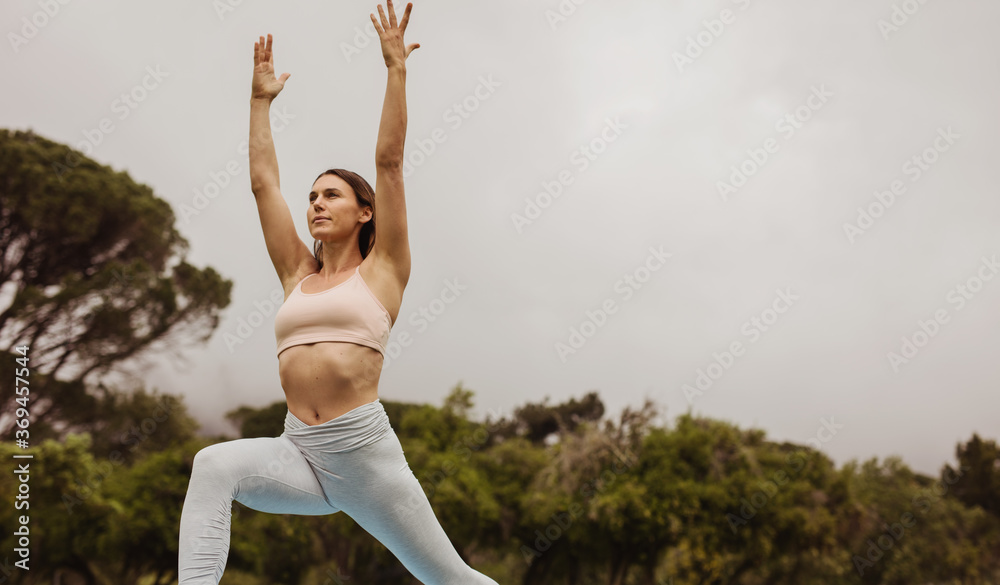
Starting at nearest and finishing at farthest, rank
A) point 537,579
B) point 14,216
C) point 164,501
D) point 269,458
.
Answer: point 269,458 < point 164,501 < point 14,216 < point 537,579

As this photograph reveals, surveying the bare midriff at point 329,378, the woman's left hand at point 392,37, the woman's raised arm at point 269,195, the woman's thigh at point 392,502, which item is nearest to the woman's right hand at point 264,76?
the woman's raised arm at point 269,195

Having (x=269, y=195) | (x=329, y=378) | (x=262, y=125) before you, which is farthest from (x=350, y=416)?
(x=262, y=125)

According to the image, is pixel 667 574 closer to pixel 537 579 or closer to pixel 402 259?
pixel 537 579

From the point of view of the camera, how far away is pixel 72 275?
76.0ft

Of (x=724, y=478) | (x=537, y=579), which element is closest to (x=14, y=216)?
(x=537, y=579)

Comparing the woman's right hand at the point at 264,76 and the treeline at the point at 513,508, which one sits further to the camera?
the treeline at the point at 513,508

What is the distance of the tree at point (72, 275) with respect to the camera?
2267 cm

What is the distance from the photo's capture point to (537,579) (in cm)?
2764

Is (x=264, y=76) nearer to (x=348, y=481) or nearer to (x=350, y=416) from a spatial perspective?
(x=350, y=416)

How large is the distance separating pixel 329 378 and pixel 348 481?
0.37m

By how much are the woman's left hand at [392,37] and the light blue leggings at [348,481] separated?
130 centimetres

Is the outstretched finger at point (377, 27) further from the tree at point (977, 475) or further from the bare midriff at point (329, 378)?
the tree at point (977, 475)

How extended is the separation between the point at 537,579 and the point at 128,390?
16425mm

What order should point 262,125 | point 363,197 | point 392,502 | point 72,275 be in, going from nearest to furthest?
point 392,502, point 363,197, point 262,125, point 72,275
